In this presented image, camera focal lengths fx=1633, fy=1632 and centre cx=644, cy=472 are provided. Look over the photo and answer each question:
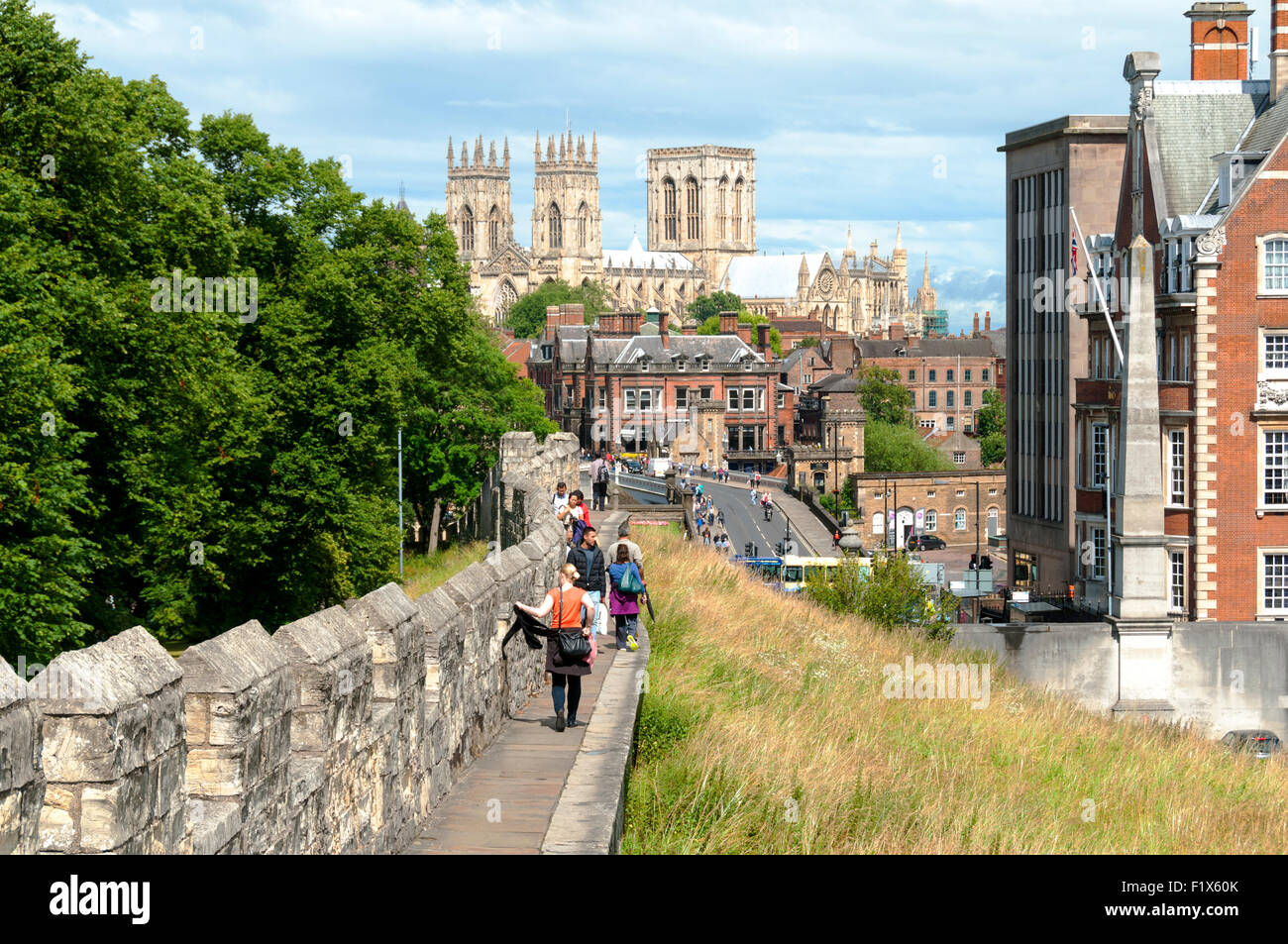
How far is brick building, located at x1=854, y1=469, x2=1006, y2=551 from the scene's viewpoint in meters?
92.6

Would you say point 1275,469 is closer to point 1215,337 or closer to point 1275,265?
point 1215,337

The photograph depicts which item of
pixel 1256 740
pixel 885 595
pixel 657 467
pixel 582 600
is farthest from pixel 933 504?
pixel 582 600

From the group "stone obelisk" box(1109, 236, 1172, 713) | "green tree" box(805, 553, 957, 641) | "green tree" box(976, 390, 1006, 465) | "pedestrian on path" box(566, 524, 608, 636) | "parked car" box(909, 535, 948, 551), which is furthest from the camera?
"green tree" box(976, 390, 1006, 465)

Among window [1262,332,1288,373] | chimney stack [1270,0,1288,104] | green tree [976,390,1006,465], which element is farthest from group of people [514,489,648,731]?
green tree [976,390,1006,465]

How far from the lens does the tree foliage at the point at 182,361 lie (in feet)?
76.7

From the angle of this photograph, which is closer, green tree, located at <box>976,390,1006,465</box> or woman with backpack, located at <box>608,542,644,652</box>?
woman with backpack, located at <box>608,542,644,652</box>

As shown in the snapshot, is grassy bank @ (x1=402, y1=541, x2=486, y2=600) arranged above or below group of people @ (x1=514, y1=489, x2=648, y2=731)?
below

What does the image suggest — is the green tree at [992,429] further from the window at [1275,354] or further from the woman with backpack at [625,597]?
the woman with backpack at [625,597]

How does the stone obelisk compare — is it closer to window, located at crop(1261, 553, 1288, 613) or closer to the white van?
window, located at crop(1261, 553, 1288, 613)

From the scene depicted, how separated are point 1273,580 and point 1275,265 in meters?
8.07

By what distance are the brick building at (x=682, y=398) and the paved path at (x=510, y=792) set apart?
93.5 metres

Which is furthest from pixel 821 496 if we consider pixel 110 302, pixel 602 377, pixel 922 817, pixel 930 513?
pixel 922 817

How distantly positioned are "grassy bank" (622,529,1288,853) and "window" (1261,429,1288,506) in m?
17.4
